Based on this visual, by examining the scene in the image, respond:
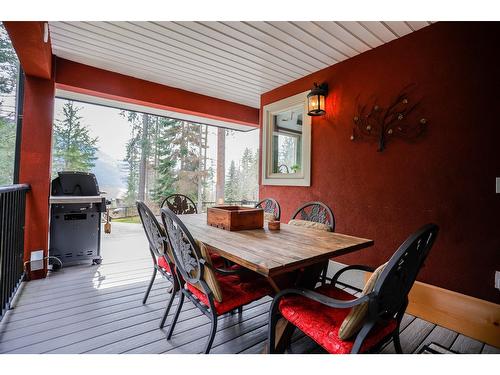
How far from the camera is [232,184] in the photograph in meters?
12.8

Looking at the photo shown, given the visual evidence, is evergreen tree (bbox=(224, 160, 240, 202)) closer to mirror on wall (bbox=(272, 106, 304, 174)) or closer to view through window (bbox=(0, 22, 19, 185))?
mirror on wall (bbox=(272, 106, 304, 174))

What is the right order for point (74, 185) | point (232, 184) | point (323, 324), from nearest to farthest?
point (323, 324), point (74, 185), point (232, 184)

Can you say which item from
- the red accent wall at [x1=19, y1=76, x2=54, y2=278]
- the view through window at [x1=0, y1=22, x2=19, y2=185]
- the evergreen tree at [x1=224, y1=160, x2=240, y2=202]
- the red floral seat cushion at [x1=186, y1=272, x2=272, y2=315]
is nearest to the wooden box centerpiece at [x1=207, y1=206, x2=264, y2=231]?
the red floral seat cushion at [x1=186, y1=272, x2=272, y2=315]

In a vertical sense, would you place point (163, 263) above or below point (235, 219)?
below

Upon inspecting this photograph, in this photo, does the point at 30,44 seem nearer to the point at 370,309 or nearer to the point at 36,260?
the point at 36,260

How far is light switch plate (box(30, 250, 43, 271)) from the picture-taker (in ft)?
8.86

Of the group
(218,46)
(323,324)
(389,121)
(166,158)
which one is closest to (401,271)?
(323,324)

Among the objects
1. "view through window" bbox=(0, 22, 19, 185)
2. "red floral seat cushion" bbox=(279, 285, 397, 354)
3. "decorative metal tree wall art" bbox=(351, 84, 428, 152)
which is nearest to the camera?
"red floral seat cushion" bbox=(279, 285, 397, 354)

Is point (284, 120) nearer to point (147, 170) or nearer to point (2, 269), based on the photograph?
point (2, 269)

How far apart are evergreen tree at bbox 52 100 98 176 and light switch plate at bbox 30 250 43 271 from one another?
320 inches

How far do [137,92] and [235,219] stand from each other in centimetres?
275
